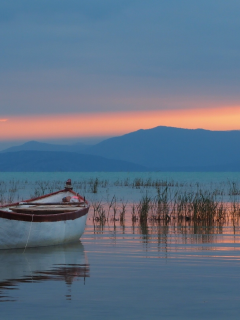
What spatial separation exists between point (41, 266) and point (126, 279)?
7.92 feet

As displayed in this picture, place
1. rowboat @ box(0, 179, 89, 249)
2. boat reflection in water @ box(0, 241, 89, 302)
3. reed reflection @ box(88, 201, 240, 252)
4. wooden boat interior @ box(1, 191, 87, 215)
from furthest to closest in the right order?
reed reflection @ box(88, 201, 240, 252)
wooden boat interior @ box(1, 191, 87, 215)
rowboat @ box(0, 179, 89, 249)
boat reflection in water @ box(0, 241, 89, 302)

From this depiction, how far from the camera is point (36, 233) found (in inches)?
582

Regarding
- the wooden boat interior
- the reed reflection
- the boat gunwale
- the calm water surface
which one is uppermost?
the wooden boat interior

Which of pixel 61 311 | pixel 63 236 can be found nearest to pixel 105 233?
pixel 63 236

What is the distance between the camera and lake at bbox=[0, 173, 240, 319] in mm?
8320

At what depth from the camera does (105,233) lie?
18.3 meters

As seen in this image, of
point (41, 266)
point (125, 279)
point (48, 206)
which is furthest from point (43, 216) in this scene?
point (125, 279)

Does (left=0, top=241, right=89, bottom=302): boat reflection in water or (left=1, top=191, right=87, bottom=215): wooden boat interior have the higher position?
(left=1, top=191, right=87, bottom=215): wooden boat interior

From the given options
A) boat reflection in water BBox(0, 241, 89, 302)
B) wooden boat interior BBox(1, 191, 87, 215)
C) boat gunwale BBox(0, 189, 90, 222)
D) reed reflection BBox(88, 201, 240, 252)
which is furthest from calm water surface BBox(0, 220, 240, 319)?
wooden boat interior BBox(1, 191, 87, 215)

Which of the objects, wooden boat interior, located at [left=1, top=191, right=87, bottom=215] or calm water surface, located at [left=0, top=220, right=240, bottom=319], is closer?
calm water surface, located at [left=0, top=220, right=240, bottom=319]

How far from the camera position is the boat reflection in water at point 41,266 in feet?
34.1

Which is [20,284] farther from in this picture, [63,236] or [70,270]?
[63,236]

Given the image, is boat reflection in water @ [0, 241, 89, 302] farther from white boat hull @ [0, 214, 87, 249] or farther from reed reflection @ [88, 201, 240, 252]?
reed reflection @ [88, 201, 240, 252]

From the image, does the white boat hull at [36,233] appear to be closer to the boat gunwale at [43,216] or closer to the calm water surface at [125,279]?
the boat gunwale at [43,216]
